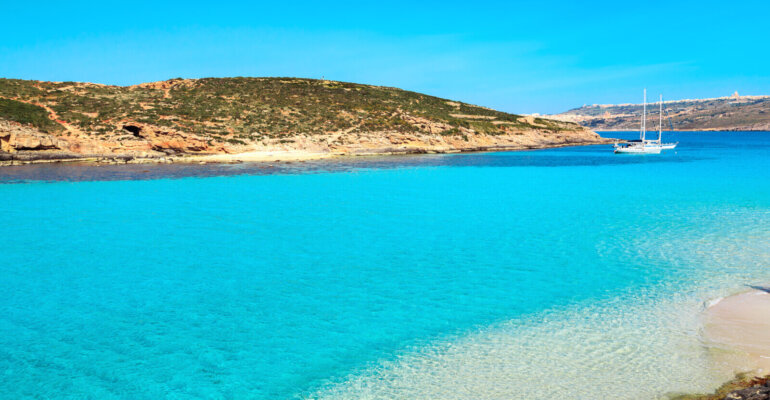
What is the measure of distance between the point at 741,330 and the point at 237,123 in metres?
68.6

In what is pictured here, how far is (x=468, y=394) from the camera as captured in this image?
705 cm

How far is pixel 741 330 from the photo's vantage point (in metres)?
8.95

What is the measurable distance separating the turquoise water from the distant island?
35.0 meters

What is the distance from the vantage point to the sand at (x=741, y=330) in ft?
25.3

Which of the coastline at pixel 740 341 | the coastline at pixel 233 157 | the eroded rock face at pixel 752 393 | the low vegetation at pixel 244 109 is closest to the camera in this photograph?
the eroded rock face at pixel 752 393

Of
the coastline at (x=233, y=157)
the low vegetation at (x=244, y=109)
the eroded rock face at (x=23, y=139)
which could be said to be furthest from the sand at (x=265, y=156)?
the eroded rock face at (x=23, y=139)

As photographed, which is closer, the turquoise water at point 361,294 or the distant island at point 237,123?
the turquoise water at point 361,294

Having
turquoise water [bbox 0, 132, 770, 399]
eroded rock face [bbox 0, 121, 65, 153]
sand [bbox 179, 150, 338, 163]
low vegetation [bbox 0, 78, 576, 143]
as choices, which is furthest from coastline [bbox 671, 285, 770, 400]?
eroded rock face [bbox 0, 121, 65, 153]

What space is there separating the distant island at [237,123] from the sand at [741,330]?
5449 cm

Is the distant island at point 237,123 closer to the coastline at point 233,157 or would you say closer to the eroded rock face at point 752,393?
the coastline at point 233,157

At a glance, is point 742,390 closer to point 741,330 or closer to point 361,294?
point 741,330

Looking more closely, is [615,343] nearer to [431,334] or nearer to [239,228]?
[431,334]

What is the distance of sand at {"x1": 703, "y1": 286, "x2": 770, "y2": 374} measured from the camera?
7699 mm

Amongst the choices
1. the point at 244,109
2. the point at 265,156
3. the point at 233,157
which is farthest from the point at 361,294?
the point at 244,109
